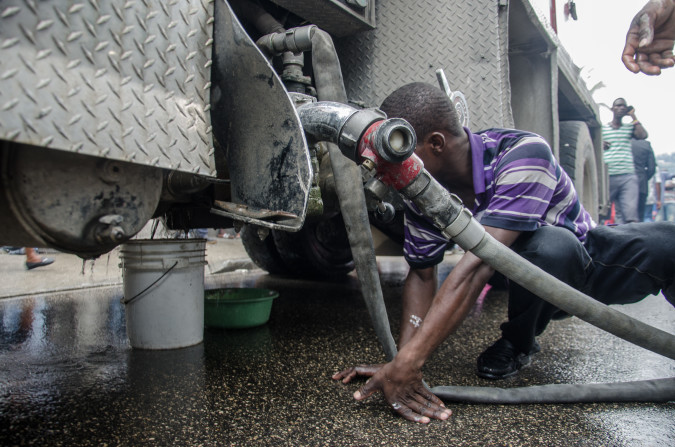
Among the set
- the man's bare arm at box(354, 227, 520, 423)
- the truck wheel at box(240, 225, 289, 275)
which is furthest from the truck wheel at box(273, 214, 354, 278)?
the man's bare arm at box(354, 227, 520, 423)

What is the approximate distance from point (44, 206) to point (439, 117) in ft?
3.91

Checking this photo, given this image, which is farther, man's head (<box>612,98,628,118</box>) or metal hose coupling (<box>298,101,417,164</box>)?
man's head (<box>612,98,628,118</box>)

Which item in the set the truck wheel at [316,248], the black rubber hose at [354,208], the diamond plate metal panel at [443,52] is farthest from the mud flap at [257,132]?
the truck wheel at [316,248]

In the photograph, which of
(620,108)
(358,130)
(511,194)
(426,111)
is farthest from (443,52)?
(620,108)

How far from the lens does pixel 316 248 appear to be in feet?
11.2

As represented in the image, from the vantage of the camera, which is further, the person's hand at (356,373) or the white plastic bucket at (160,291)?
the white plastic bucket at (160,291)

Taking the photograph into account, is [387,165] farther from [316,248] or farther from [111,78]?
[316,248]

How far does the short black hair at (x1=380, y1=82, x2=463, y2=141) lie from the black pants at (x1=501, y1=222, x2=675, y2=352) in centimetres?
49

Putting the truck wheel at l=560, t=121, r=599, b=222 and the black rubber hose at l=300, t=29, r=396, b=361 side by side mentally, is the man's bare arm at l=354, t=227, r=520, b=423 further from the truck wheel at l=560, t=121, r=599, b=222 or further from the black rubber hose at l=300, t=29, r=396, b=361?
the truck wheel at l=560, t=121, r=599, b=222

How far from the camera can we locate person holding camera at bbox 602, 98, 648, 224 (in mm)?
6242

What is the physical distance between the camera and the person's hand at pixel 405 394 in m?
1.26

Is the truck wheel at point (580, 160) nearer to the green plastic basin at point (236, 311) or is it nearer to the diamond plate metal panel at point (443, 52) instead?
the diamond plate metal panel at point (443, 52)

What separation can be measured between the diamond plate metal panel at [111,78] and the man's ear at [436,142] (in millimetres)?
788

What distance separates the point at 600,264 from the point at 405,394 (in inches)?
37.0
